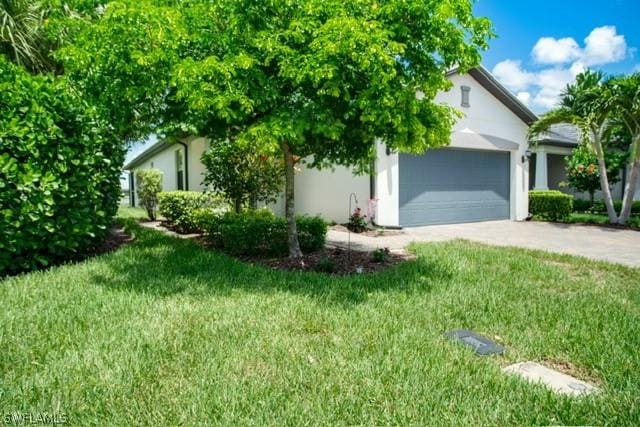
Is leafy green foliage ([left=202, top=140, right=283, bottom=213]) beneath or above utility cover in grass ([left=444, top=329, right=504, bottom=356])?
above

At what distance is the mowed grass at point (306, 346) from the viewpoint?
244 cm

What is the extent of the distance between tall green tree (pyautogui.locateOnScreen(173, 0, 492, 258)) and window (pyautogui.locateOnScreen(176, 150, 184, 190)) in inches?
518

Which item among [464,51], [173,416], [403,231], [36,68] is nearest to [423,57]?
[464,51]

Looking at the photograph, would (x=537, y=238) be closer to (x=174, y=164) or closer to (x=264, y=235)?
(x=264, y=235)

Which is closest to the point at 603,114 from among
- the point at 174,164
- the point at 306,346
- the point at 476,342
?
the point at 476,342

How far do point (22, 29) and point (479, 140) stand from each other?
40.0 ft

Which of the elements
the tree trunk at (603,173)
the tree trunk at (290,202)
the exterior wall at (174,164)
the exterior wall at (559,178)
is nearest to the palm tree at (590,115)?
the tree trunk at (603,173)

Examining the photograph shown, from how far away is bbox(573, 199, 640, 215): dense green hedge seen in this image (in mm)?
16578

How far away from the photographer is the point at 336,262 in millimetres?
6605

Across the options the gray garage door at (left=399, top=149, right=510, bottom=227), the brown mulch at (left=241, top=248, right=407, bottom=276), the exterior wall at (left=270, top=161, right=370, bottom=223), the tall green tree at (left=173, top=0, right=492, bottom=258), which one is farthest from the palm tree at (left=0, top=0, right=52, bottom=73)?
the gray garage door at (left=399, top=149, right=510, bottom=227)

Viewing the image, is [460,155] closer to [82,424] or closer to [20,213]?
[20,213]

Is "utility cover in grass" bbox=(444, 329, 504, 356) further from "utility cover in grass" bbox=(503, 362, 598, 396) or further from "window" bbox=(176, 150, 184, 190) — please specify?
"window" bbox=(176, 150, 184, 190)

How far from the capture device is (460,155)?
1313 centimetres

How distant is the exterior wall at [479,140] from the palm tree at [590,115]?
3.47 feet
